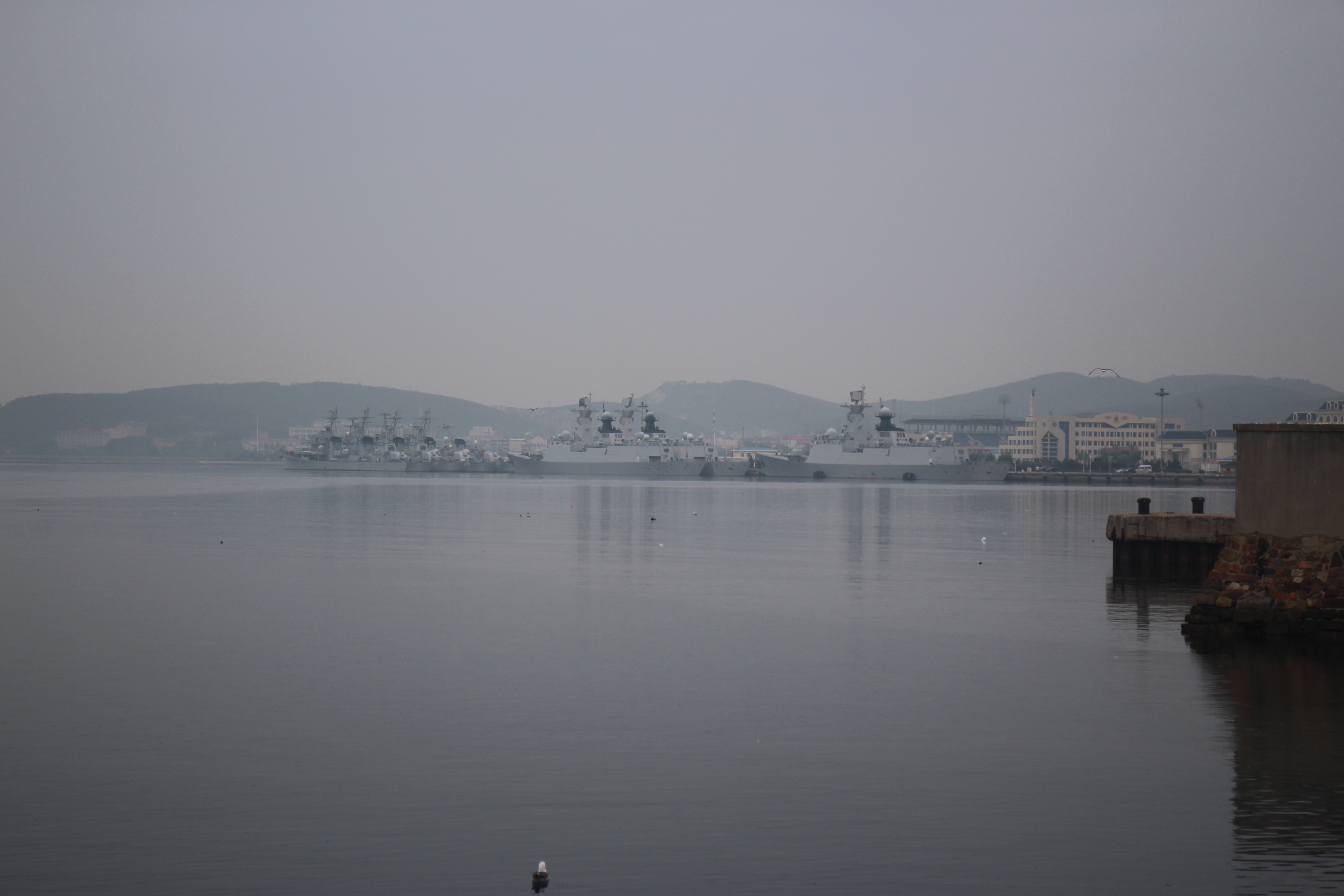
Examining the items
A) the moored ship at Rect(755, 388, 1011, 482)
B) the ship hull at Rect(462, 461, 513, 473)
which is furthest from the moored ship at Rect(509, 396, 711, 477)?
the moored ship at Rect(755, 388, 1011, 482)

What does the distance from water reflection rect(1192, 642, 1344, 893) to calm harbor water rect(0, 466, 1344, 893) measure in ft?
0.13

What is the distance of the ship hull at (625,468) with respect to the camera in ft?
457

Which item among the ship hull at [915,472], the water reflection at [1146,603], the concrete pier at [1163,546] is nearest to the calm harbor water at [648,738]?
the water reflection at [1146,603]

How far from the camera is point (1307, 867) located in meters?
7.61

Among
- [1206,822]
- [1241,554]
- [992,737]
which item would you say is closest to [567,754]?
[992,737]

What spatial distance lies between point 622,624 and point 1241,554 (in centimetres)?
895

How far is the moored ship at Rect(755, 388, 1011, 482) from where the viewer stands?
133 m

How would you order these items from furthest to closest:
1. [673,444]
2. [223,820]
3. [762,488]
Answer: [673,444] → [762,488] → [223,820]

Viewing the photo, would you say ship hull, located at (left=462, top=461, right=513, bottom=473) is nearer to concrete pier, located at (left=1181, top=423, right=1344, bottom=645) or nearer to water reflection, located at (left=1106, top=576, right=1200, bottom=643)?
water reflection, located at (left=1106, top=576, right=1200, bottom=643)

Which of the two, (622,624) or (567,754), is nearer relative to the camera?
(567,754)

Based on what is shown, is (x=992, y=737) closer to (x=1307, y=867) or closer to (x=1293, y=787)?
(x=1293, y=787)

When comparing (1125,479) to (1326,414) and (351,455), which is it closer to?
(1326,414)

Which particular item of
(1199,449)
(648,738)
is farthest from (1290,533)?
(1199,449)

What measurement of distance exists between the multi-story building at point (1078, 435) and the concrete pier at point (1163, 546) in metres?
160
